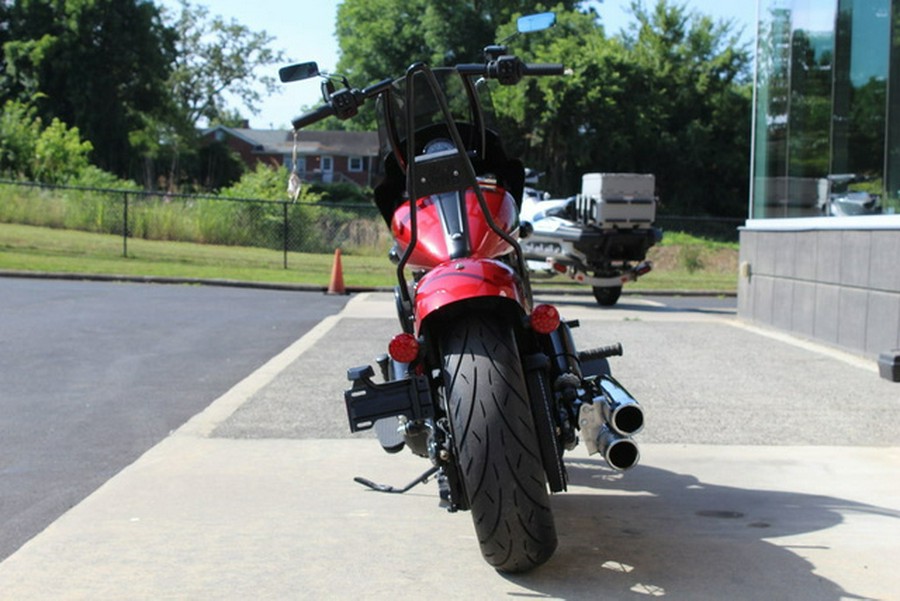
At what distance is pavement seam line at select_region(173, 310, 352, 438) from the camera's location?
279 inches

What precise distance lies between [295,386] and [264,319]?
5.48m

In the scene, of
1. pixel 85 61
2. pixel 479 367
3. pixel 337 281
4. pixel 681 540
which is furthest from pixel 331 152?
pixel 479 367

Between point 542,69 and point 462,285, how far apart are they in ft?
4.85

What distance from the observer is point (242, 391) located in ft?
27.6

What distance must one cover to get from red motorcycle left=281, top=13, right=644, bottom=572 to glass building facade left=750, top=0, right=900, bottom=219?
6.66m

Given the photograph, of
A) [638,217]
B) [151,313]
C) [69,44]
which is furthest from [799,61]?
[69,44]

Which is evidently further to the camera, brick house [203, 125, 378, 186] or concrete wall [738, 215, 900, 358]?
brick house [203, 125, 378, 186]

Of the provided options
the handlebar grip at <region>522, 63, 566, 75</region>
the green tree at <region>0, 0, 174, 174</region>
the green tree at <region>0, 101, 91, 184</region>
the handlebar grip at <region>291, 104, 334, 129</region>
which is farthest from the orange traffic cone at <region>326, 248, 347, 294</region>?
the green tree at <region>0, 0, 174, 174</region>

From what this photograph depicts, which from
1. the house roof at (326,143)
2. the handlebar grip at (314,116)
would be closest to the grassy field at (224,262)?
the handlebar grip at (314,116)

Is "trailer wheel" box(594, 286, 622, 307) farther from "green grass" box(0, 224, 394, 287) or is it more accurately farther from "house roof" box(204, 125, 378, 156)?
"house roof" box(204, 125, 378, 156)

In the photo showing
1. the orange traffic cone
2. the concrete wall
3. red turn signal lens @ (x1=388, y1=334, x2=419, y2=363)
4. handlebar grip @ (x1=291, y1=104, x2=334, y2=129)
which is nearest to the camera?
red turn signal lens @ (x1=388, y1=334, x2=419, y2=363)

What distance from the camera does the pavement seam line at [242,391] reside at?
23.2ft

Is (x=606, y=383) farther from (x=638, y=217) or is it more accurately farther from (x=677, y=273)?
(x=677, y=273)

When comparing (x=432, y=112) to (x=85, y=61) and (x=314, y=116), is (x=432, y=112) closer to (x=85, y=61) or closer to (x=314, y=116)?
(x=314, y=116)
